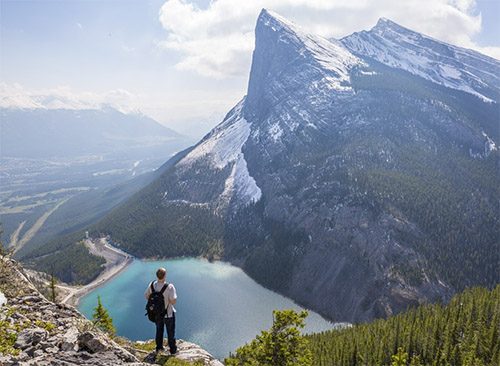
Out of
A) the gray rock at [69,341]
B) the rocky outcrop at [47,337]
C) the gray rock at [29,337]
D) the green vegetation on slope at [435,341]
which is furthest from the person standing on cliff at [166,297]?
the green vegetation on slope at [435,341]

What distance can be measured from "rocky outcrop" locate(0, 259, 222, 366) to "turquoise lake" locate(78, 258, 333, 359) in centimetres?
8085

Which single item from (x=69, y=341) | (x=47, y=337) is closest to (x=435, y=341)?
(x=69, y=341)

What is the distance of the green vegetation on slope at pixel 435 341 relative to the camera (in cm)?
5347

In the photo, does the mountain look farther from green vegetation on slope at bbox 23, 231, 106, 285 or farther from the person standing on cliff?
the person standing on cliff

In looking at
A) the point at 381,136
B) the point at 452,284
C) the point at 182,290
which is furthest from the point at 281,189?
the point at 452,284

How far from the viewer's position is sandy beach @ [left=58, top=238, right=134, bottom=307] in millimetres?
133425

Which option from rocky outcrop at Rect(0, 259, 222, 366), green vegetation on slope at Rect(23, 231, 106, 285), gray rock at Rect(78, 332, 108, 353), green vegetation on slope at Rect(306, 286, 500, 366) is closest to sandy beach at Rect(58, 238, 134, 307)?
green vegetation on slope at Rect(23, 231, 106, 285)

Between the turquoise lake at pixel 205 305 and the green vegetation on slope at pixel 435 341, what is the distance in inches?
1374

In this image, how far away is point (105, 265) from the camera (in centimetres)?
16375

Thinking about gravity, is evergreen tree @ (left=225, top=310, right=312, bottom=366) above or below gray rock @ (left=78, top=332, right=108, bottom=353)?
below

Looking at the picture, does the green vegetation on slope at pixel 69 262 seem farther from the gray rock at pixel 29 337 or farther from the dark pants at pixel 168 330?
the gray rock at pixel 29 337

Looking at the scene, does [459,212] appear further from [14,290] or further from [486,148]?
[14,290]

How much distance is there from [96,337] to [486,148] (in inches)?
9475

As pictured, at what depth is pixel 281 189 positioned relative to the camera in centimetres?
19025
